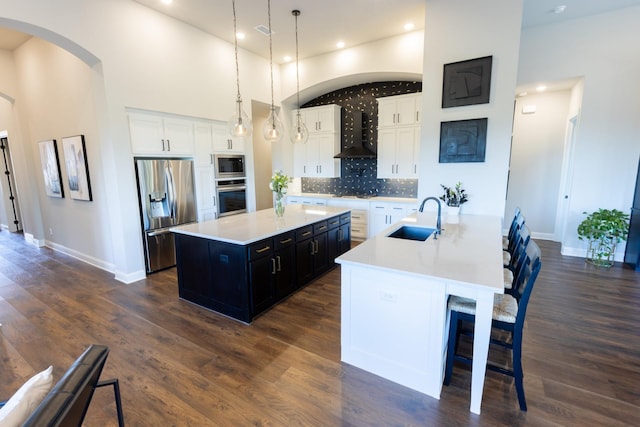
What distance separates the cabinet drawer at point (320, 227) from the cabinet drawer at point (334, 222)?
8cm

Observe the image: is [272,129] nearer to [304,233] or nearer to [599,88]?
[304,233]

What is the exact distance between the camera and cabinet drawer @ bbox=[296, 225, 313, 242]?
137 inches

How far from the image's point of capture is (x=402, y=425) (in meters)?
1.74

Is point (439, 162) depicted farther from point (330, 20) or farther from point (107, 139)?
point (107, 139)

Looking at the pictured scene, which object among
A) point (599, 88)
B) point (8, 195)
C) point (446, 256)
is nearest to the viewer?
point (446, 256)

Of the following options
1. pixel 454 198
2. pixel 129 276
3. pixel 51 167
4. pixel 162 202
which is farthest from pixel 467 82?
pixel 51 167

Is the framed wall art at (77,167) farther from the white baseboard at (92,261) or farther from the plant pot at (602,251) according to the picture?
the plant pot at (602,251)

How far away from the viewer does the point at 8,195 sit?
6965 millimetres

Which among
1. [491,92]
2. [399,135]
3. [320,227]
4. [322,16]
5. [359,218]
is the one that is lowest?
[359,218]

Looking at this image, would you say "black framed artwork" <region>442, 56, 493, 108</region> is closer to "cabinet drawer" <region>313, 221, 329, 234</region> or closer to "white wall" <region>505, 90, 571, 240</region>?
"cabinet drawer" <region>313, 221, 329, 234</region>

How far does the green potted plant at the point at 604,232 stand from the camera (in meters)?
4.22

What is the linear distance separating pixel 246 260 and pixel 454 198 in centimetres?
273

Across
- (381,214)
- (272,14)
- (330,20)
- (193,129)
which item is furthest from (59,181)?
(381,214)

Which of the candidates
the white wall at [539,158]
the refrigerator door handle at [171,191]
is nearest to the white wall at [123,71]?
the refrigerator door handle at [171,191]
